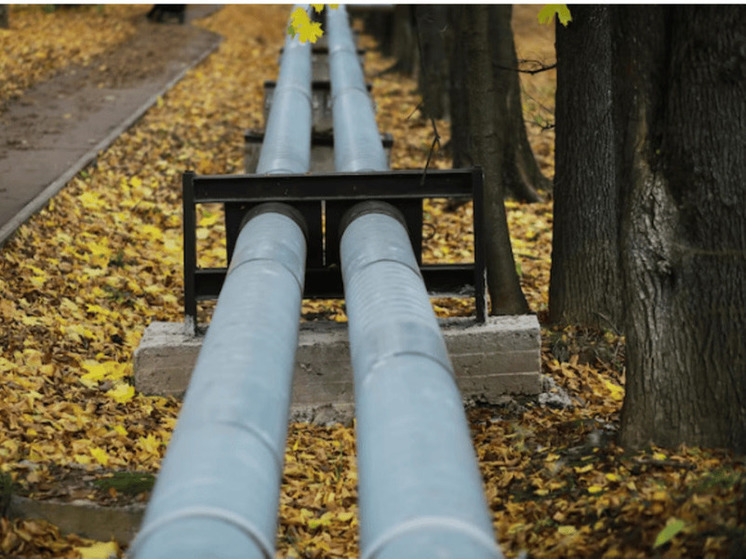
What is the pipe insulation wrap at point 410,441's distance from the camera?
280 cm

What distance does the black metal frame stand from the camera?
21.8 ft

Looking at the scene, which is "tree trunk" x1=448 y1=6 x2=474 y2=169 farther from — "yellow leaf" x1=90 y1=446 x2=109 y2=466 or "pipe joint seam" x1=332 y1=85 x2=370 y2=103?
"yellow leaf" x1=90 y1=446 x2=109 y2=466

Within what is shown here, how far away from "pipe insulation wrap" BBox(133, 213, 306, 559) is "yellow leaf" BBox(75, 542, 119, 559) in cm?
117

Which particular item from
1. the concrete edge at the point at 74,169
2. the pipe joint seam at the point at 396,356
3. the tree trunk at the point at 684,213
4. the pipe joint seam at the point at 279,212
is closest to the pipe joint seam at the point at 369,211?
the pipe joint seam at the point at 279,212

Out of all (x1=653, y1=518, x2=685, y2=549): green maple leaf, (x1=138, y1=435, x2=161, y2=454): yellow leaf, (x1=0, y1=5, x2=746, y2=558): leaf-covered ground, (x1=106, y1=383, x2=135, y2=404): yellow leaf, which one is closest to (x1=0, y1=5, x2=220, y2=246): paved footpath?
(x1=0, y1=5, x2=746, y2=558): leaf-covered ground

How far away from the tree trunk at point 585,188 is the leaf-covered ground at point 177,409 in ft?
0.86

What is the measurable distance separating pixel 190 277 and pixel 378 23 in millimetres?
19639

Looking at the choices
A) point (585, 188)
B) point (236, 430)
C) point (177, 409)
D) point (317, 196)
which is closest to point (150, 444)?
point (177, 409)

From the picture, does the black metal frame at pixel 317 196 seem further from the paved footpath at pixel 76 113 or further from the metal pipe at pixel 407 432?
the paved footpath at pixel 76 113

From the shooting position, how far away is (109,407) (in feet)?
21.2

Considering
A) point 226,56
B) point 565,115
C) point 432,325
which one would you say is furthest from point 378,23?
point 432,325

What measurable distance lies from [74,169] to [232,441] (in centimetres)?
836

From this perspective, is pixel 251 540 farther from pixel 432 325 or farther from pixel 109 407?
pixel 109 407

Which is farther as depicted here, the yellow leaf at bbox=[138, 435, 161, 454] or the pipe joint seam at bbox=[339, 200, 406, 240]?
the pipe joint seam at bbox=[339, 200, 406, 240]
